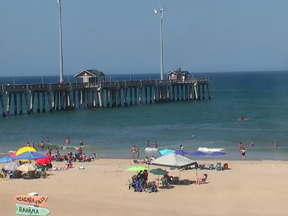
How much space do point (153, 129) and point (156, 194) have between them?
941 inches

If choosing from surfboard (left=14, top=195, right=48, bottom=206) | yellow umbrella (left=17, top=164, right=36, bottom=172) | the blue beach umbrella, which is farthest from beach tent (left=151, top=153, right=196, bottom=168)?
surfboard (left=14, top=195, right=48, bottom=206)

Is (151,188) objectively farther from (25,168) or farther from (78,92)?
(78,92)

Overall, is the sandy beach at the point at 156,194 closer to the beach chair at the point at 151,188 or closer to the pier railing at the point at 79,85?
the beach chair at the point at 151,188

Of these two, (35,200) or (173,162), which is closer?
(35,200)

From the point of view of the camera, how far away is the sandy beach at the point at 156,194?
1827 cm

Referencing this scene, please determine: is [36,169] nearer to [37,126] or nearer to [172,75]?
[37,126]

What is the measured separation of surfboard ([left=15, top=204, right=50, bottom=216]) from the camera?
1661cm

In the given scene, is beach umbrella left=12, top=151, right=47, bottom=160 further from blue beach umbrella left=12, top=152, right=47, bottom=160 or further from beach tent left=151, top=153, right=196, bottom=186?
beach tent left=151, top=153, right=196, bottom=186

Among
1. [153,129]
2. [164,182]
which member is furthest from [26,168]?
[153,129]

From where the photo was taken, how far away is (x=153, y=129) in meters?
44.3

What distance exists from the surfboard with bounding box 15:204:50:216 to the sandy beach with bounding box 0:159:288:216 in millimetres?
1014

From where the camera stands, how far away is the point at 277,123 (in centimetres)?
4753

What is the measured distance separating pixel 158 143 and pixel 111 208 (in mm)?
17788

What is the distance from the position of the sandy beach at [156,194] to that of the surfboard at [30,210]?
101 centimetres
